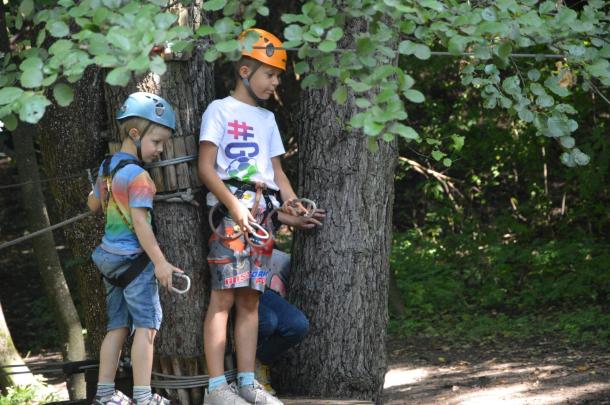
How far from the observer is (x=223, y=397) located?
379cm

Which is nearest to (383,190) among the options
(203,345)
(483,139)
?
(203,345)

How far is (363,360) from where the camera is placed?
4.23m

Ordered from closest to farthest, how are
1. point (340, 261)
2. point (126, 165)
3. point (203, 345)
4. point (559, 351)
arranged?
1. point (126, 165)
2. point (203, 345)
3. point (340, 261)
4. point (559, 351)

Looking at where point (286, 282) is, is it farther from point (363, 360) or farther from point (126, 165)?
point (126, 165)

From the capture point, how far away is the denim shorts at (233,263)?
3.84m

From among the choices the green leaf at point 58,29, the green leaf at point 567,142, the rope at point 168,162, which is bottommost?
the green leaf at point 567,142

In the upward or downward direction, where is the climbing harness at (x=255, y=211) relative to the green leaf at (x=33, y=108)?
downward

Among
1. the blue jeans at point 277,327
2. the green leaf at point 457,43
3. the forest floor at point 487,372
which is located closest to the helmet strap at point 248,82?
the blue jeans at point 277,327

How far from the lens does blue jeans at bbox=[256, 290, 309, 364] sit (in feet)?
13.3

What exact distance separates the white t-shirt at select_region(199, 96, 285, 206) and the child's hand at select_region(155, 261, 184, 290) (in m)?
0.50

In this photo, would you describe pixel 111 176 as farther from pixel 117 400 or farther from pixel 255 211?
pixel 117 400

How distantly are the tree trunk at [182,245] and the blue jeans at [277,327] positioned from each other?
30cm

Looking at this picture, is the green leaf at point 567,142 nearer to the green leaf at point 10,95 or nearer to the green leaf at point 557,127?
the green leaf at point 557,127

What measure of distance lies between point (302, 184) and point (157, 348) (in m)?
1.02
